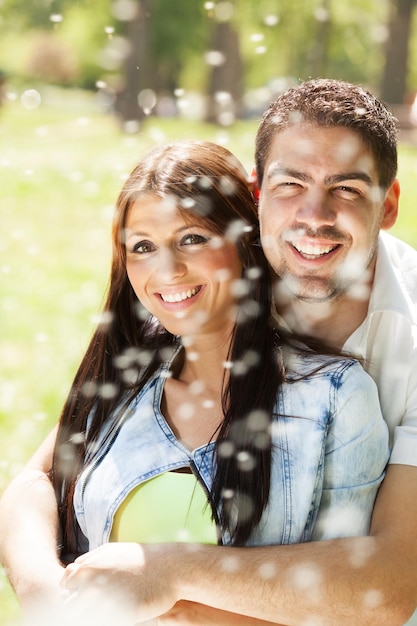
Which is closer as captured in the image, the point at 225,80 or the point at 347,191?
the point at 347,191

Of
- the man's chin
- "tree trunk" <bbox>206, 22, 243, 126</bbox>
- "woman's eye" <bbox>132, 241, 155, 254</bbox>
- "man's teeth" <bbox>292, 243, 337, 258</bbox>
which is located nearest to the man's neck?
the man's chin

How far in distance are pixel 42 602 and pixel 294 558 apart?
60 cm

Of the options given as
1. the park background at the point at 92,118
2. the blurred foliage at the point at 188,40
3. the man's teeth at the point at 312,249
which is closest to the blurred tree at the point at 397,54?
the park background at the point at 92,118

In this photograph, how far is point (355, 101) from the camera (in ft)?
7.15

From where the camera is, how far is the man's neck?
221cm

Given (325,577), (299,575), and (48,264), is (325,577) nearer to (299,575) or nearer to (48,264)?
(299,575)

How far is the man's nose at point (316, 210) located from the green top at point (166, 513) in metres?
0.64

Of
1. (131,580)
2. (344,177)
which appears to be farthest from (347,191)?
(131,580)

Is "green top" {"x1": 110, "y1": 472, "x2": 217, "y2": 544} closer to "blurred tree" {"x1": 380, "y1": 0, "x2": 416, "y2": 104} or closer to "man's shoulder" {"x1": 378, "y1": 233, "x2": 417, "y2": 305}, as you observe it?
"man's shoulder" {"x1": 378, "y1": 233, "x2": 417, "y2": 305}

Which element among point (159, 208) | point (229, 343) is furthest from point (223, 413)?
point (159, 208)

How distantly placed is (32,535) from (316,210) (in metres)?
1.02

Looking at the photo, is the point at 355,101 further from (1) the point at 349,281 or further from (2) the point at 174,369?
(2) the point at 174,369

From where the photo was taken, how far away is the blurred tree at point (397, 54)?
40.1 ft

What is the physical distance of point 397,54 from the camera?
495 inches
